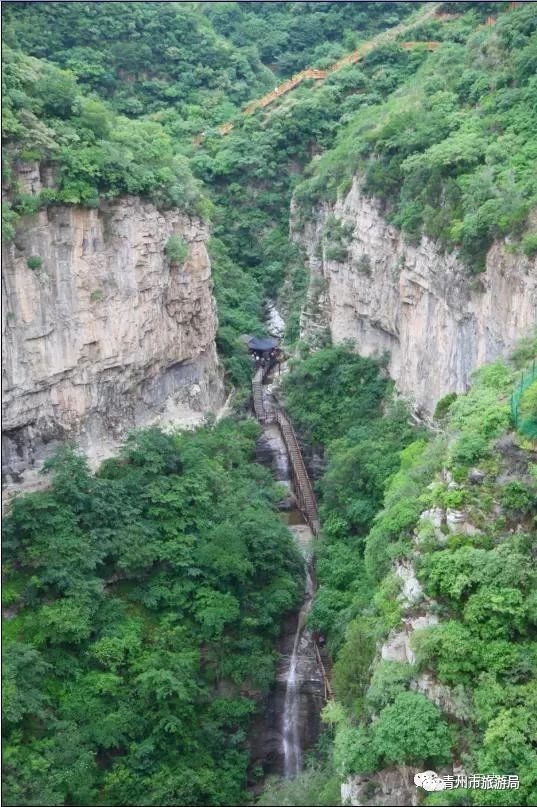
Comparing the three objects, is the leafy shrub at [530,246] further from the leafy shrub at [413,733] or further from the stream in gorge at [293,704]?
the leafy shrub at [413,733]

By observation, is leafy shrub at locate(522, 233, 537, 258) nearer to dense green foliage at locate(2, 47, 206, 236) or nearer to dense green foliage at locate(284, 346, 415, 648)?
dense green foliage at locate(284, 346, 415, 648)

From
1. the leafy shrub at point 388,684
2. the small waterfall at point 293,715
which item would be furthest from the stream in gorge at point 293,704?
the leafy shrub at point 388,684

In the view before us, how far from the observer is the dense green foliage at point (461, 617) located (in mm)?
15930

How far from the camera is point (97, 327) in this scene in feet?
95.7

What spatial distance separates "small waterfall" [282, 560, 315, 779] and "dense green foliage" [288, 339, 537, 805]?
5070 millimetres

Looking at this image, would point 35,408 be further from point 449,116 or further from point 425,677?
point 449,116

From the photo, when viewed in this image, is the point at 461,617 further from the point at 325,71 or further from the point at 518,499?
the point at 325,71

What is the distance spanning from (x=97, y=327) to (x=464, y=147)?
1341cm

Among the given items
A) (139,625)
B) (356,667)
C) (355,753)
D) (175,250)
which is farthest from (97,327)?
(355,753)

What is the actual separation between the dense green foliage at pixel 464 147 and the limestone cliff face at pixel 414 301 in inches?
31.2

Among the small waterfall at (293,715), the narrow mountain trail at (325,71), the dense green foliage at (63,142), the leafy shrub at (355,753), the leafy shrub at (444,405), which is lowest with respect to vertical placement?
the small waterfall at (293,715)

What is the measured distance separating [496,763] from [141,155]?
883 inches

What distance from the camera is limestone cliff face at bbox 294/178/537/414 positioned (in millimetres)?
26245

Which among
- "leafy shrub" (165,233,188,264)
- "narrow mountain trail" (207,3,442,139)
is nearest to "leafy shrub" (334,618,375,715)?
"leafy shrub" (165,233,188,264)
